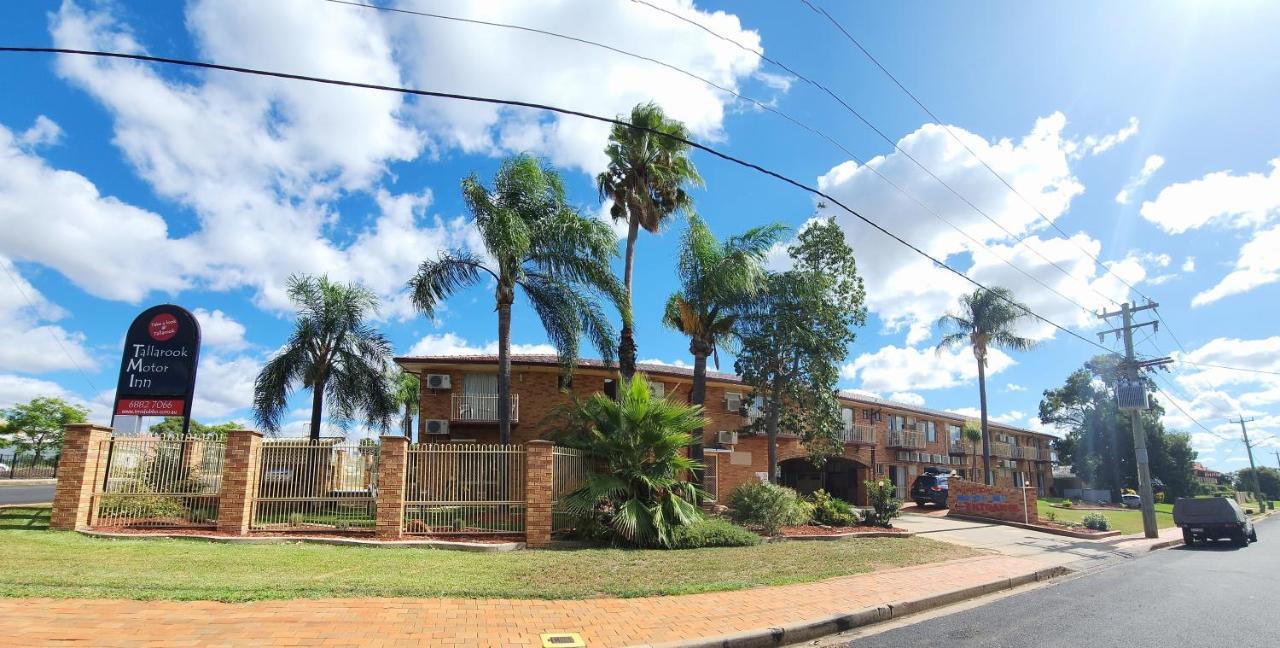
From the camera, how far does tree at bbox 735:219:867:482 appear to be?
21.2 metres

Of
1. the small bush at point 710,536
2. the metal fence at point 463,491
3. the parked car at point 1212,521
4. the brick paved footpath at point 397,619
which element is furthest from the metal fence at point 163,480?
the parked car at point 1212,521

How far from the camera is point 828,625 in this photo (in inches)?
303

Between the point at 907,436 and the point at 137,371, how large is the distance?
111 ft

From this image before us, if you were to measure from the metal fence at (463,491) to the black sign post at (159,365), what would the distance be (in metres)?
5.14

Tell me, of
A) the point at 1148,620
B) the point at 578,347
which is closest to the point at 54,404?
the point at 578,347

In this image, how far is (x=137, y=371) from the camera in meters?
14.3

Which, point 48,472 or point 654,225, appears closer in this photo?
point 654,225

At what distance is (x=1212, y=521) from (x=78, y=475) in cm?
2788

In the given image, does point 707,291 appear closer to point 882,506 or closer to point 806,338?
point 806,338

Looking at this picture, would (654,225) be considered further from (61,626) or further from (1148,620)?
(61,626)

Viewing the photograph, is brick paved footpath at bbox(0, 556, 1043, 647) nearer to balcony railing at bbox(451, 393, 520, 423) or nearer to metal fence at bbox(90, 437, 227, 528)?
metal fence at bbox(90, 437, 227, 528)

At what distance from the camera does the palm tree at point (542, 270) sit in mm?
16875

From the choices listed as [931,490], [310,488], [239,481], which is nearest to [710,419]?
[310,488]

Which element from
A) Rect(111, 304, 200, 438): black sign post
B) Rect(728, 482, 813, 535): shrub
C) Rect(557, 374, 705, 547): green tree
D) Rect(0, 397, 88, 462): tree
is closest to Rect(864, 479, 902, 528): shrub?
Rect(728, 482, 813, 535): shrub
